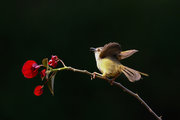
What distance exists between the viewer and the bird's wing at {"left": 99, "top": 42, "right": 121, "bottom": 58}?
3.73ft

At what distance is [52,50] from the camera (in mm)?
3941

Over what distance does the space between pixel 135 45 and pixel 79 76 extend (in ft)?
2.66

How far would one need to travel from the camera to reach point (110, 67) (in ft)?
4.44

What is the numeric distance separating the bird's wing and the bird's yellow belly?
34 mm

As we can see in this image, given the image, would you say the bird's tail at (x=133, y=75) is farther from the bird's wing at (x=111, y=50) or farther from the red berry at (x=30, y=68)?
the red berry at (x=30, y=68)

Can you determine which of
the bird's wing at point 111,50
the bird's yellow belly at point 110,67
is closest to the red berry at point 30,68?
the bird's wing at point 111,50

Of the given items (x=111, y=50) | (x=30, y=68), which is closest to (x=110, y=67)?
(x=111, y=50)

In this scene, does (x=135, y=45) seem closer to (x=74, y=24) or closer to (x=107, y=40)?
(x=107, y=40)

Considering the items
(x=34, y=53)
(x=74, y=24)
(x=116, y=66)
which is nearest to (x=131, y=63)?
(x=74, y=24)

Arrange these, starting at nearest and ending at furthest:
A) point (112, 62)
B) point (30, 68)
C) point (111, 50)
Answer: point (30, 68) < point (111, 50) < point (112, 62)

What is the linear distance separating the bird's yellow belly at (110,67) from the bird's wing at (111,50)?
34 mm

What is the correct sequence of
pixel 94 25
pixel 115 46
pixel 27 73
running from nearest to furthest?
pixel 27 73 < pixel 115 46 < pixel 94 25

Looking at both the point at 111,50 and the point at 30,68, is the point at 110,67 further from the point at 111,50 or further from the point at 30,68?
the point at 30,68

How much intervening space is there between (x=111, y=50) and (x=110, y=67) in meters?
0.16
